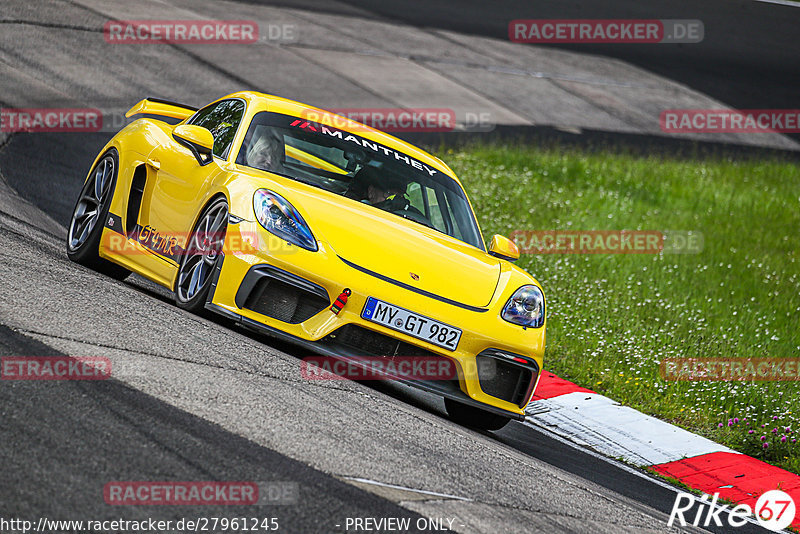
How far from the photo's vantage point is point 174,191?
6730mm

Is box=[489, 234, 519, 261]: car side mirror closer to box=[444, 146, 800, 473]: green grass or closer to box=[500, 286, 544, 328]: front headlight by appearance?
box=[500, 286, 544, 328]: front headlight

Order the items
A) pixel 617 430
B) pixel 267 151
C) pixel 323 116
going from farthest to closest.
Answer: pixel 617 430, pixel 323 116, pixel 267 151

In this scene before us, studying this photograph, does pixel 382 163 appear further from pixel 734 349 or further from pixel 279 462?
pixel 734 349

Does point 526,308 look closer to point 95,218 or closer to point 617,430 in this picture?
point 617,430

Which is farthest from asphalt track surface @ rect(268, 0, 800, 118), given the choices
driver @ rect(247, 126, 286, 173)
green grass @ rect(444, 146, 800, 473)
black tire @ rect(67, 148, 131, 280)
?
driver @ rect(247, 126, 286, 173)

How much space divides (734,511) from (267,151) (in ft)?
11.7

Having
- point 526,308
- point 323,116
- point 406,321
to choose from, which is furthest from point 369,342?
point 323,116

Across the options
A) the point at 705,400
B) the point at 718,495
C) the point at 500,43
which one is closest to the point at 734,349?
the point at 705,400

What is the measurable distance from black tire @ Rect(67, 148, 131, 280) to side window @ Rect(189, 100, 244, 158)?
694 millimetres

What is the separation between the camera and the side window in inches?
271

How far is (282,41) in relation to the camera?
19594 mm

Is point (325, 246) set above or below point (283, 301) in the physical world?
above

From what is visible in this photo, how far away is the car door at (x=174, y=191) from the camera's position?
253 inches

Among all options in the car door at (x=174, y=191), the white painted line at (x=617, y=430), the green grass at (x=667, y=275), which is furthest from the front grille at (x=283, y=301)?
the green grass at (x=667, y=275)
